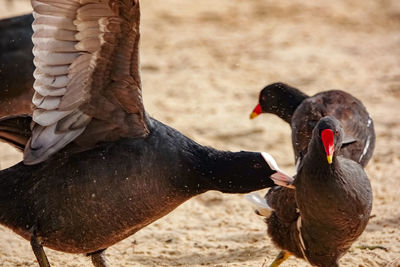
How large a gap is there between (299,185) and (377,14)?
7.35 meters

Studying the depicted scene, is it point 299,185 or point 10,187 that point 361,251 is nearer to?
point 299,185

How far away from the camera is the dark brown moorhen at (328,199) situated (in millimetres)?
4301

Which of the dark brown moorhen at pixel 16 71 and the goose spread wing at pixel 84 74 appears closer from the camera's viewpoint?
the goose spread wing at pixel 84 74

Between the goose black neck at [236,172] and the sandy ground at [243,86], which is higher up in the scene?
the goose black neck at [236,172]

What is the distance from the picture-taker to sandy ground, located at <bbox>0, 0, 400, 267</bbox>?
5320mm

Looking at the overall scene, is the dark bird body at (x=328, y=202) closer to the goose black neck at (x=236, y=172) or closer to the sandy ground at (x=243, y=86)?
the goose black neck at (x=236, y=172)

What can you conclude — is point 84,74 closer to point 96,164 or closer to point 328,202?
point 96,164

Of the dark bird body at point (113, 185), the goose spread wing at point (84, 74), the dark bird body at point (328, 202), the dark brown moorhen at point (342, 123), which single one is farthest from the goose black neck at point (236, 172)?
the dark brown moorhen at point (342, 123)

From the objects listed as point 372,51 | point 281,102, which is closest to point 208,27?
point 372,51

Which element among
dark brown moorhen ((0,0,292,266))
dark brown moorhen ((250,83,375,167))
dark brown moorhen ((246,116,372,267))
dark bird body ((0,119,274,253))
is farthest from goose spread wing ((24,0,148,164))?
dark brown moorhen ((250,83,375,167))

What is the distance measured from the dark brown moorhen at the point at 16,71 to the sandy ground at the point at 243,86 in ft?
2.41

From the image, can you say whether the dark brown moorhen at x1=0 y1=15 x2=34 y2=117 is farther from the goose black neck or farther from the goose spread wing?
the goose black neck

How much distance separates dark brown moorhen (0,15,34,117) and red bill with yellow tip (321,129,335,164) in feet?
8.79

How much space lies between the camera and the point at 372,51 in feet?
32.3
